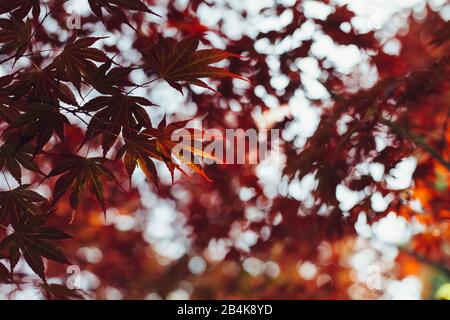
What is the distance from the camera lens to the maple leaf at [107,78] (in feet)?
4.33

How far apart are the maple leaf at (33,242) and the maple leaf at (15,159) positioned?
6.3 inches

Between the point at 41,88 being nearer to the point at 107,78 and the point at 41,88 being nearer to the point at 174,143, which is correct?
the point at 107,78

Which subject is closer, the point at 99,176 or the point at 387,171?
the point at 99,176

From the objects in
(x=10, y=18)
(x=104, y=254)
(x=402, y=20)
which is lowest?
(x=10, y=18)

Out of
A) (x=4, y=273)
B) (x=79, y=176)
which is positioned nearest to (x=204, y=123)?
(x=79, y=176)

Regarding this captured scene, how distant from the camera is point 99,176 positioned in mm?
1515

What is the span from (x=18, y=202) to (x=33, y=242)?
0.15 metres

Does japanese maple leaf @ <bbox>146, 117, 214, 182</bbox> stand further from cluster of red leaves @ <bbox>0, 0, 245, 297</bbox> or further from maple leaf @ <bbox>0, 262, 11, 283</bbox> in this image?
maple leaf @ <bbox>0, 262, 11, 283</bbox>

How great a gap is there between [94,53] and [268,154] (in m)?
1.79

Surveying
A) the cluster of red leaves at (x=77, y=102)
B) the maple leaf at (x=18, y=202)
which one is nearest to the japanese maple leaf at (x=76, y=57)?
the cluster of red leaves at (x=77, y=102)

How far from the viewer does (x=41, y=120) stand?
132 centimetres

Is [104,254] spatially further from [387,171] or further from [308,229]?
[387,171]
